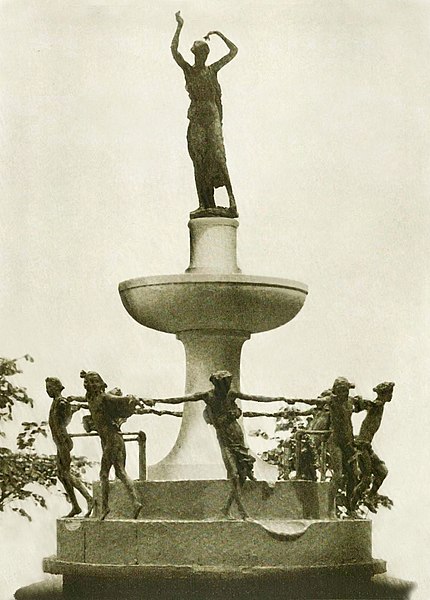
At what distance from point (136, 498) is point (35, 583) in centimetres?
161

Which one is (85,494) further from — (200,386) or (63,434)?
(200,386)

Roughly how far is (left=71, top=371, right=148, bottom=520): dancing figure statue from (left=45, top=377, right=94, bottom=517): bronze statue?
2.06 ft

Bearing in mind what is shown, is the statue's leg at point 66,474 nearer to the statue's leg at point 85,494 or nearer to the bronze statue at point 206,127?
the statue's leg at point 85,494

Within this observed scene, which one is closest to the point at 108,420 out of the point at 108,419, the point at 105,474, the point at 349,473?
the point at 108,419

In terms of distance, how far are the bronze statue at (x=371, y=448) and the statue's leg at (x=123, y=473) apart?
2407 mm

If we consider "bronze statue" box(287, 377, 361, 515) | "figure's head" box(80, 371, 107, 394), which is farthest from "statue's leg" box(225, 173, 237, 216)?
"figure's head" box(80, 371, 107, 394)

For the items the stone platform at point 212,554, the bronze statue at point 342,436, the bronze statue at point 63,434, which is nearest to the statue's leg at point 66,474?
the bronze statue at point 63,434

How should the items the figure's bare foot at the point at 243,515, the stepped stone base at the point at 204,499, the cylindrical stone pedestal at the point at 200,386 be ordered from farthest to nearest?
the cylindrical stone pedestal at the point at 200,386, the stepped stone base at the point at 204,499, the figure's bare foot at the point at 243,515

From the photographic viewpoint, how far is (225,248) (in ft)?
59.5

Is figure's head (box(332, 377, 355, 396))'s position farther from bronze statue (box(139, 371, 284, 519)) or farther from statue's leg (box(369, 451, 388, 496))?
bronze statue (box(139, 371, 284, 519))

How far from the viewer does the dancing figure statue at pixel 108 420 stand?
51.9 ft

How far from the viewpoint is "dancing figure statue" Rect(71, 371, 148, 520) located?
51.9ft

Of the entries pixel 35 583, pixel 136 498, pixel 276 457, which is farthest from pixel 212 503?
pixel 276 457

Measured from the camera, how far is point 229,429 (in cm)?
1562
